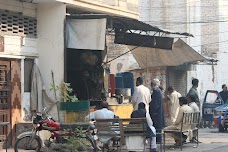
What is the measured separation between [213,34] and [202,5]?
1.88m

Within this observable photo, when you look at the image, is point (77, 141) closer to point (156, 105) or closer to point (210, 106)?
point (156, 105)

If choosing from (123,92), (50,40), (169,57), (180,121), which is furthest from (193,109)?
(169,57)

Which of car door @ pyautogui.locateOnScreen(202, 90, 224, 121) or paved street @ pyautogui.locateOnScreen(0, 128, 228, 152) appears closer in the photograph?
paved street @ pyautogui.locateOnScreen(0, 128, 228, 152)

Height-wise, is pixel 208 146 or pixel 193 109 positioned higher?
pixel 193 109

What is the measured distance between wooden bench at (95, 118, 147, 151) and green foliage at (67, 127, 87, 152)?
1.91ft

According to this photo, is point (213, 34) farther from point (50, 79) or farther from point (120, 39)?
point (50, 79)

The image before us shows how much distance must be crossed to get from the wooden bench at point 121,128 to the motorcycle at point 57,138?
235 millimetres

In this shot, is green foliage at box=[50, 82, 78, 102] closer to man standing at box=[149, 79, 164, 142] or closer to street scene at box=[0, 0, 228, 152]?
street scene at box=[0, 0, 228, 152]

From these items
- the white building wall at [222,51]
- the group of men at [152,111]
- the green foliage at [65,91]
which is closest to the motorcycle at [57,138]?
the group of men at [152,111]

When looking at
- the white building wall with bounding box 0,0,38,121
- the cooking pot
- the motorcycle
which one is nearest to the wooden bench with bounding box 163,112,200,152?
the motorcycle

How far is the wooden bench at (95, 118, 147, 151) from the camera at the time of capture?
1156 centimetres

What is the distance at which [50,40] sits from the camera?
14.3m

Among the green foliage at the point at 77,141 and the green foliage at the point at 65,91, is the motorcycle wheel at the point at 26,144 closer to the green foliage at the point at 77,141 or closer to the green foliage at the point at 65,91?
the green foliage at the point at 77,141

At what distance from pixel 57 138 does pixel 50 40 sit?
3.48 meters
